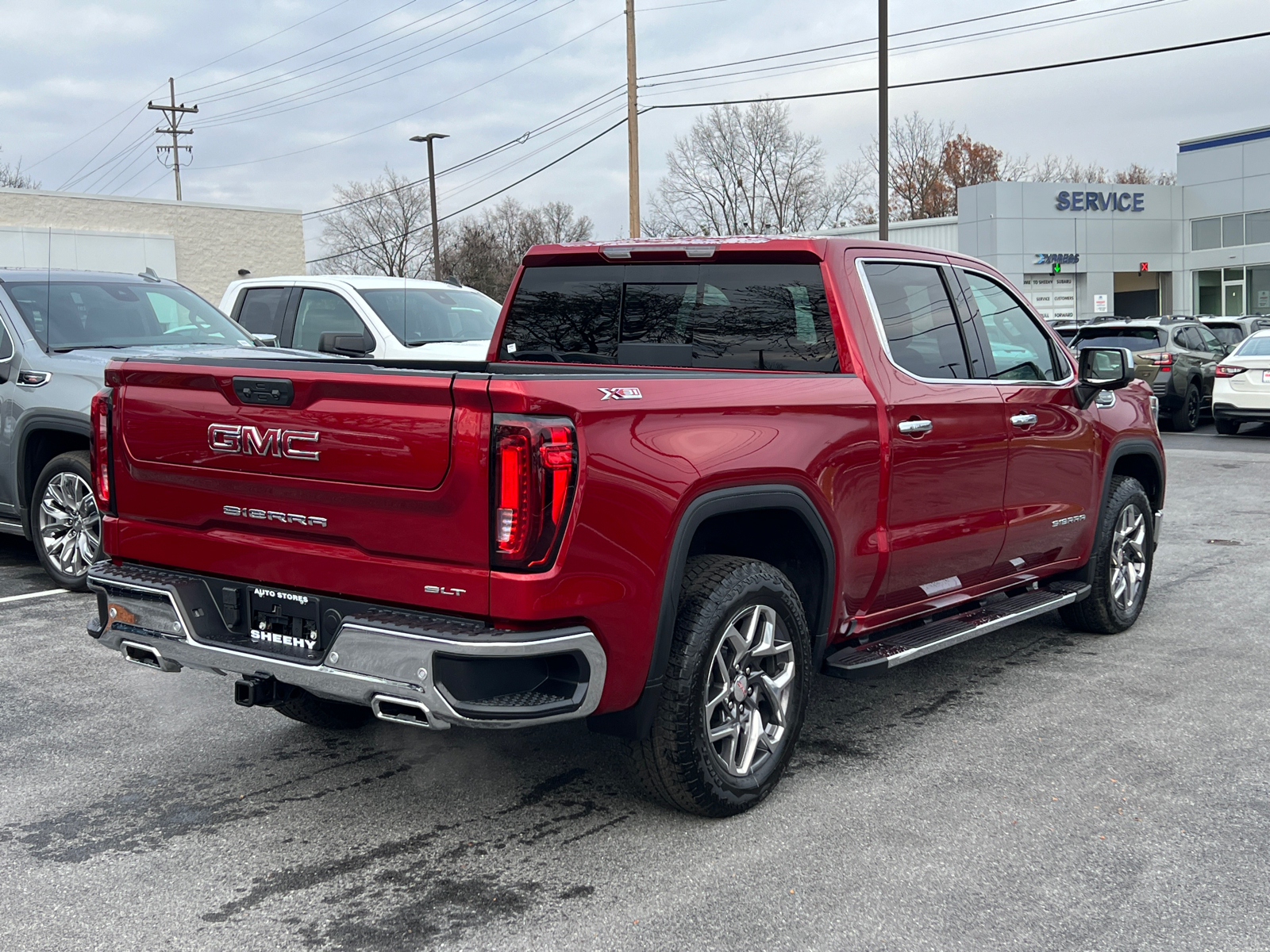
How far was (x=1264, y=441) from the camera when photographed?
676 inches

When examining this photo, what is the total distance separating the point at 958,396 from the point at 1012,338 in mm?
906

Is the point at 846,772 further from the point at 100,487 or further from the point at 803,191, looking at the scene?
the point at 803,191

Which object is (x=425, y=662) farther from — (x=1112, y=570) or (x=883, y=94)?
(x=883, y=94)

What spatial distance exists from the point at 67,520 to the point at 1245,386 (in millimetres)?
15608

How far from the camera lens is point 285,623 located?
369 cm

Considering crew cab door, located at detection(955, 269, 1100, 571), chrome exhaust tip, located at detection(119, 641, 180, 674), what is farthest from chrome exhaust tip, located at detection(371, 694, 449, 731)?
crew cab door, located at detection(955, 269, 1100, 571)

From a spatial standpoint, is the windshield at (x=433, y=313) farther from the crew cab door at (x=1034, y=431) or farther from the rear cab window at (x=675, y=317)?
the crew cab door at (x=1034, y=431)

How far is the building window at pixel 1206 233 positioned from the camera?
48.9 meters

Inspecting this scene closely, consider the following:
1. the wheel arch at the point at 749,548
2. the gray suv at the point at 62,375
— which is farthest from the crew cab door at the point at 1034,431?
the gray suv at the point at 62,375

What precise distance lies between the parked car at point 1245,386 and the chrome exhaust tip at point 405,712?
16559 mm

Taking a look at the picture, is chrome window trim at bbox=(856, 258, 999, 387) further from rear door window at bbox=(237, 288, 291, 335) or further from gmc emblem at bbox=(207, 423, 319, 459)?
rear door window at bbox=(237, 288, 291, 335)

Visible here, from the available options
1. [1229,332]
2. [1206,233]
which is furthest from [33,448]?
[1206,233]

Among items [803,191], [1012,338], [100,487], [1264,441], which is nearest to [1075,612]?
[1012,338]

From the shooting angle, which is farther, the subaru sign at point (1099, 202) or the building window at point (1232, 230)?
the building window at point (1232, 230)
